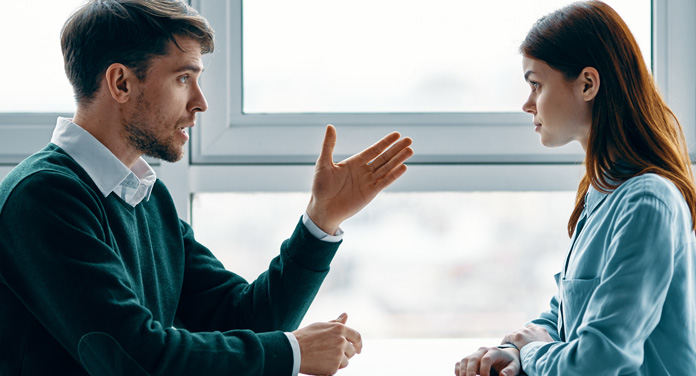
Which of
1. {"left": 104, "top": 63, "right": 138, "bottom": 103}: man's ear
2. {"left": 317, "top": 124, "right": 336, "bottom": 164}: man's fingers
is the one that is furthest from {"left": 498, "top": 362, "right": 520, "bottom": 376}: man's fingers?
{"left": 104, "top": 63, "right": 138, "bottom": 103}: man's ear

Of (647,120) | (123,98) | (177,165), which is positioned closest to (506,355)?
(647,120)

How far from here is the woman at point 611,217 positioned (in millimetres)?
1027

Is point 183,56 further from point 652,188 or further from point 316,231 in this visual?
point 652,188

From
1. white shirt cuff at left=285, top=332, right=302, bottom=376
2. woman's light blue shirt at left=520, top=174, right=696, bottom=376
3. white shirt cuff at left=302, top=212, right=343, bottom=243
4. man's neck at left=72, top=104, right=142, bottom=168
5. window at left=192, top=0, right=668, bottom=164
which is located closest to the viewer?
Answer: woman's light blue shirt at left=520, top=174, right=696, bottom=376

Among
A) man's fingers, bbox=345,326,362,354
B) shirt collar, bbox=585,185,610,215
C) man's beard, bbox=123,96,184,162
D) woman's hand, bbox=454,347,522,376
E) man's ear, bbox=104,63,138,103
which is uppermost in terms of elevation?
man's ear, bbox=104,63,138,103

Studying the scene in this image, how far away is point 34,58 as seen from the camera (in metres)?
1.87

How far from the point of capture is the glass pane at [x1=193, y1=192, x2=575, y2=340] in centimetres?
184

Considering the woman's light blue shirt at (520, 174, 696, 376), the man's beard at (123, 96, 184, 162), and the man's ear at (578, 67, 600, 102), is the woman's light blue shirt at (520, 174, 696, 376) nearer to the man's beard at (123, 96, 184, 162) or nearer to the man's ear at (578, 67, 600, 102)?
the man's ear at (578, 67, 600, 102)

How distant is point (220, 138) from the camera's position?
5.83ft

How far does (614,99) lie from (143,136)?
34.8 inches

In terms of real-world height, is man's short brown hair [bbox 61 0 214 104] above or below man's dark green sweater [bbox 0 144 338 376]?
above

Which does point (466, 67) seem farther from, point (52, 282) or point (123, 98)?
point (52, 282)

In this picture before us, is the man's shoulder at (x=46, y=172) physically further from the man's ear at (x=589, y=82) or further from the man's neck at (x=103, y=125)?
the man's ear at (x=589, y=82)

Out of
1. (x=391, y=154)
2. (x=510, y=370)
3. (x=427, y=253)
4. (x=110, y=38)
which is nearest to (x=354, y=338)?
(x=510, y=370)
